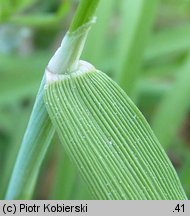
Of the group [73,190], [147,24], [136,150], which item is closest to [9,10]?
[147,24]

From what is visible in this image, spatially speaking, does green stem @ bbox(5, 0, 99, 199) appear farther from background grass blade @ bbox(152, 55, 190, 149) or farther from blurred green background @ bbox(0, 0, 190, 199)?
background grass blade @ bbox(152, 55, 190, 149)

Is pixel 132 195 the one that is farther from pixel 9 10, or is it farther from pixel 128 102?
pixel 9 10

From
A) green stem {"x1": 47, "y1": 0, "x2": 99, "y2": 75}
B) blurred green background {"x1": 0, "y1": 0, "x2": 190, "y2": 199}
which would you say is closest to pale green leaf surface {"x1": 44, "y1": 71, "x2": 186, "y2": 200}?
green stem {"x1": 47, "y1": 0, "x2": 99, "y2": 75}

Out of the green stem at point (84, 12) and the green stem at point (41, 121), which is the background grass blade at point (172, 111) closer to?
the green stem at point (41, 121)
